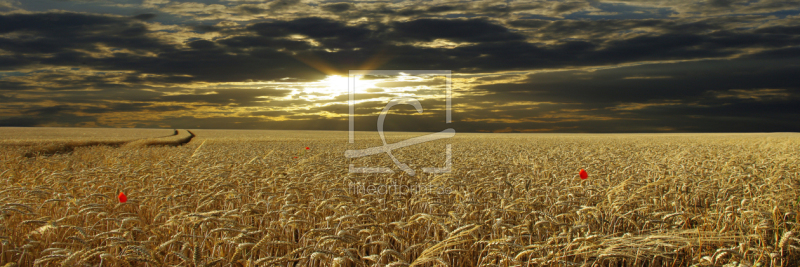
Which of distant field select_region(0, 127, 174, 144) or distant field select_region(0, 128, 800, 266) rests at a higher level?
distant field select_region(0, 128, 800, 266)

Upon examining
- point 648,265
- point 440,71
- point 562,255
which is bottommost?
point 648,265

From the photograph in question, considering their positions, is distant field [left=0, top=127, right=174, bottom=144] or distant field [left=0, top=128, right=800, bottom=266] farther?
distant field [left=0, top=127, right=174, bottom=144]

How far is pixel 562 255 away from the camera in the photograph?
12.7 ft

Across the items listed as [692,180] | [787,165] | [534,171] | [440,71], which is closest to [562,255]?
[692,180]

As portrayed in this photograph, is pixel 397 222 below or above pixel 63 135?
above

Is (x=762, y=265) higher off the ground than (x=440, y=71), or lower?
lower

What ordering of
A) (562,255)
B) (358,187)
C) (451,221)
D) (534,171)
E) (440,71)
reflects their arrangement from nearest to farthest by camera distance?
1. (562,255)
2. (451,221)
3. (358,187)
4. (534,171)
5. (440,71)

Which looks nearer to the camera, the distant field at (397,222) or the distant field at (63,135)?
the distant field at (397,222)

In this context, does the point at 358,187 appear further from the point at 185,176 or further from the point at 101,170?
the point at 101,170

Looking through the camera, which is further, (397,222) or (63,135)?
(63,135)

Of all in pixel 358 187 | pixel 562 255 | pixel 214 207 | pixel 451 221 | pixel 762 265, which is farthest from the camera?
pixel 358 187

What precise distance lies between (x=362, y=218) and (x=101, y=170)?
318 inches

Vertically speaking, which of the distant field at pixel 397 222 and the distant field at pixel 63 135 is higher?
the distant field at pixel 397 222

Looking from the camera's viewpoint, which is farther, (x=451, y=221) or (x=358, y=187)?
(x=358, y=187)
